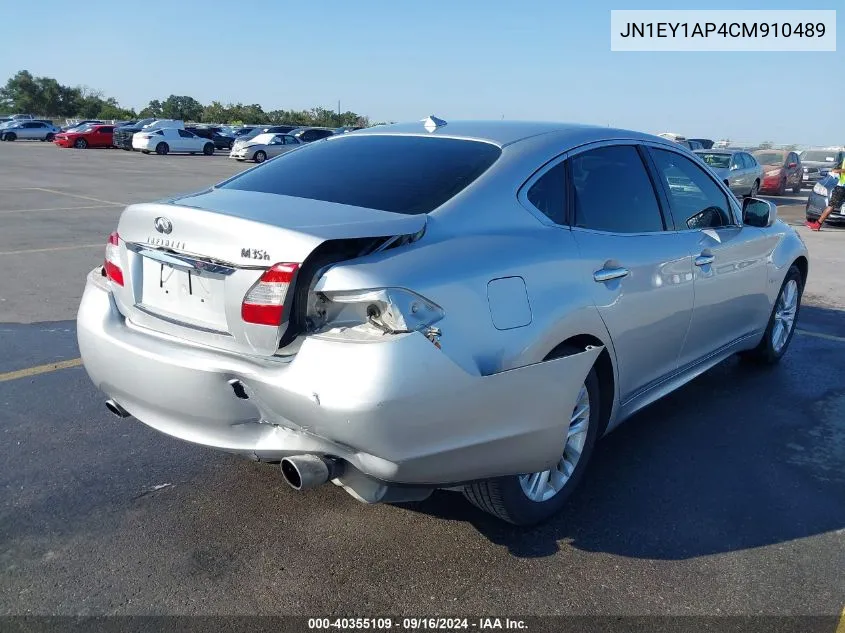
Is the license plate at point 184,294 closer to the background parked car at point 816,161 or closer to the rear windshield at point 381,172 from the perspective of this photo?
the rear windshield at point 381,172

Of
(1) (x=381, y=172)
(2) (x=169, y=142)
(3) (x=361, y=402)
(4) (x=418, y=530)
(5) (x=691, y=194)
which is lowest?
(4) (x=418, y=530)

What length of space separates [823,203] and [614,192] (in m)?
13.7

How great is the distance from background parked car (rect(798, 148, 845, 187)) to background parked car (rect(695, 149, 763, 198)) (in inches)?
431

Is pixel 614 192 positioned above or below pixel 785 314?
above

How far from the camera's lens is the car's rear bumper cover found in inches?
99.7

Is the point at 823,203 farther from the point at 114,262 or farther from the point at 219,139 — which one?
the point at 219,139

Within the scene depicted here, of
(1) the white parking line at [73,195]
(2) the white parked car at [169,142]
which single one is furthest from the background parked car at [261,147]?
(1) the white parking line at [73,195]

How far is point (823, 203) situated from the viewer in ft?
50.9

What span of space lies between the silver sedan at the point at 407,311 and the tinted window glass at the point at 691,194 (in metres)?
0.34

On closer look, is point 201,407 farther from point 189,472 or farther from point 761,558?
point 761,558

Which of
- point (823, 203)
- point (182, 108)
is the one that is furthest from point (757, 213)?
point (182, 108)

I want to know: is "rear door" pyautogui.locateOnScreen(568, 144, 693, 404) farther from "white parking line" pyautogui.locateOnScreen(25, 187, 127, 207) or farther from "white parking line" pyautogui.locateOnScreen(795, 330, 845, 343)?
"white parking line" pyautogui.locateOnScreen(25, 187, 127, 207)

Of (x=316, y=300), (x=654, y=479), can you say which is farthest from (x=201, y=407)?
(x=654, y=479)

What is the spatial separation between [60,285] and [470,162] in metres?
5.67
